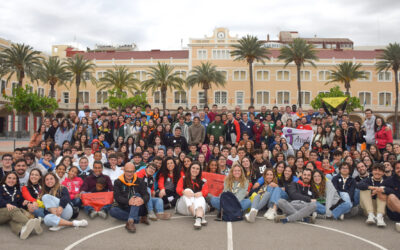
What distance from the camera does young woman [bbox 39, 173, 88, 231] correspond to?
7133mm

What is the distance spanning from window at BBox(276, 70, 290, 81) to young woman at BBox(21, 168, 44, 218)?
178 ft

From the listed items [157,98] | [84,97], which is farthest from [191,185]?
[84,97]

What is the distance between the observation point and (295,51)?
47406mm

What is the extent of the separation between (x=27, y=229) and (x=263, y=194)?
537 centimetres

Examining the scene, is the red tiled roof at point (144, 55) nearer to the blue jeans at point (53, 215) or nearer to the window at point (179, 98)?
the window at point (179, 98)

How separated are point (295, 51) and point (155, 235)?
44.9 meters

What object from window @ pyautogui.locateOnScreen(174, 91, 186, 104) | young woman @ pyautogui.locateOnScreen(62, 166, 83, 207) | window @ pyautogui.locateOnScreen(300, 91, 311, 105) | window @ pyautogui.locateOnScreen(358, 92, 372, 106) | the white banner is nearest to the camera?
young woman @ pyautogui.locateOnScreen(62, 166, 83, 207)

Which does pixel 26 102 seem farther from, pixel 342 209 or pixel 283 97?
pixel 283 97

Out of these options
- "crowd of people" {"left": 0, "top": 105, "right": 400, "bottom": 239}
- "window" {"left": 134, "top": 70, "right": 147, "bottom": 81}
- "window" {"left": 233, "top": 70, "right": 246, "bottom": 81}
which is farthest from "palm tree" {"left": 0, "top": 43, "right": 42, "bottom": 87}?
"window" {"left": 233, "top": 70, "right": 246, "bottom": 81}

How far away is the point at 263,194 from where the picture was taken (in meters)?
8.41

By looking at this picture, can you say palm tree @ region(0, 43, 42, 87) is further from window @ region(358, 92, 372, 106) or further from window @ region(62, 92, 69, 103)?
window @ region(358, 92, 372, 106)

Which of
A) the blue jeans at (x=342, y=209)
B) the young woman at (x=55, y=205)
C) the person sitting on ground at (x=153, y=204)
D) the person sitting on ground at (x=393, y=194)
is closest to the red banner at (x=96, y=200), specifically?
the young woman at (x=55, y=205)

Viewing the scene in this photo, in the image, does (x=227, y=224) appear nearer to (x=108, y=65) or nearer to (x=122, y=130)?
(x=122, y=130)

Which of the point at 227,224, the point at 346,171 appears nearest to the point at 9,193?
the point at 227,224
